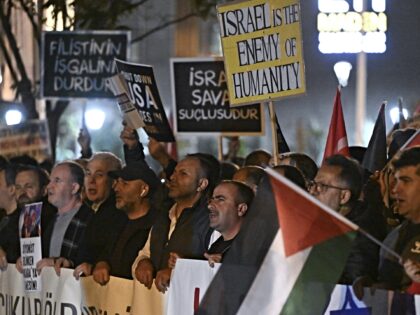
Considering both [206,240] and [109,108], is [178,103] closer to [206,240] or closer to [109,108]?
[206,240]

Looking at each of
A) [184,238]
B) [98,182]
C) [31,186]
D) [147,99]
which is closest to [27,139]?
[147,99]

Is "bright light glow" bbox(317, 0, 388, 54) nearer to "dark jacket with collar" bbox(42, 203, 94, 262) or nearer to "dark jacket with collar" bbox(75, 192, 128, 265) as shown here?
"dark jacket with collar" bbox(42, 203, 94, 262)

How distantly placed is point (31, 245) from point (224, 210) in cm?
231

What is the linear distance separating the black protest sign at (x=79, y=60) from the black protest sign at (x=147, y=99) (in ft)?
13.3

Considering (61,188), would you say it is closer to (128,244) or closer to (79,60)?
(128,244)

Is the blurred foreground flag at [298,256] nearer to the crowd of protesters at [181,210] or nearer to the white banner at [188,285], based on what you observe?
the crowd of protesters at [181,210]

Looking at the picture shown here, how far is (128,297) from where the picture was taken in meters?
9.33

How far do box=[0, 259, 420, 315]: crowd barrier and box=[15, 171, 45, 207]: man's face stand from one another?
80cm

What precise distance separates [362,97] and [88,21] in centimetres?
1690

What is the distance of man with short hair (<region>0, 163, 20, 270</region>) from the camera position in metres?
11.1

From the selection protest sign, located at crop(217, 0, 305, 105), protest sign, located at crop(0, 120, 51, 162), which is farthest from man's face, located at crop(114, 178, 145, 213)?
protest sign, located at crop(0, 120, 51, 162)

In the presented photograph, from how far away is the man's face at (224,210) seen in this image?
8.51 metres

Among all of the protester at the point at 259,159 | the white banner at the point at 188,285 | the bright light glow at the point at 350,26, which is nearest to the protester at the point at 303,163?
the protester at the point at 259,159

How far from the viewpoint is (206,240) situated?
916cm
